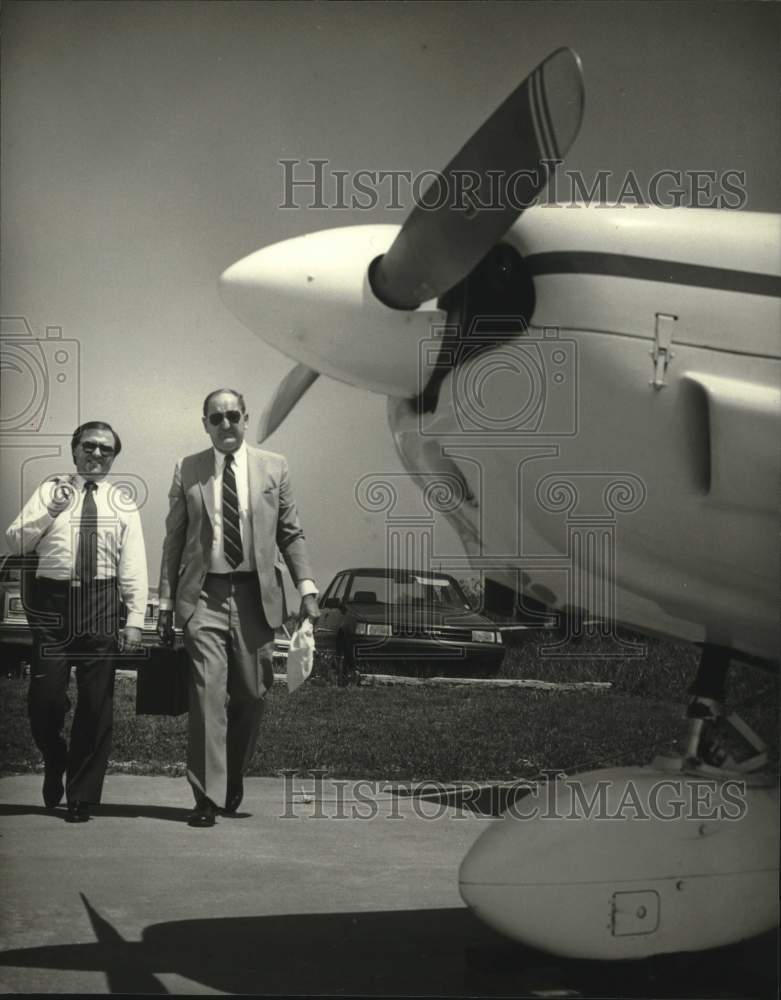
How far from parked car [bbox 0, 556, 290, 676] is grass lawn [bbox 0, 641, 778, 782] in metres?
0.05

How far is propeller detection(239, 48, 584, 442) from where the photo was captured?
77.1 inches

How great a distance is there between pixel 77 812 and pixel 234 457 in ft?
3.29

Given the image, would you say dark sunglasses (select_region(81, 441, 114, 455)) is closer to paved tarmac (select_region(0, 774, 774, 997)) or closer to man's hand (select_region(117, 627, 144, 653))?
man's hand (select_region(117, 627, 144, 653))

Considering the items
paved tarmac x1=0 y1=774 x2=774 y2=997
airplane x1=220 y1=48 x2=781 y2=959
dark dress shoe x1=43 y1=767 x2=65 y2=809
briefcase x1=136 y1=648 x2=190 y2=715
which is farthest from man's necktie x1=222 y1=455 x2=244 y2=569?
dark dress shoe x1=43 y1=767 x2=65 y2=809

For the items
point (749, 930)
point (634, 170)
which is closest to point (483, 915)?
point (749, 930)

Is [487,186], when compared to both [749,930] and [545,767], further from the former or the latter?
[749,930]

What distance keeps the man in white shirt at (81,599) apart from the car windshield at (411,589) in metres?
0.58

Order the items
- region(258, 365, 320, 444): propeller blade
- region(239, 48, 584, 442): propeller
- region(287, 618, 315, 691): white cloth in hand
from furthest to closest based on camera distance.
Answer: region(287, 618, 315, 691): white cloth in hand, region(258, 365, 320, 444): propeller blade, region(239, 48, 584, 442): propeller

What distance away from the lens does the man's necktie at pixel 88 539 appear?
2699 mm

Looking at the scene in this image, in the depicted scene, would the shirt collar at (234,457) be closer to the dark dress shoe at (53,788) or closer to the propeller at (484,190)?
the propeller at (484,190)

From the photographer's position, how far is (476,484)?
234 centimetres

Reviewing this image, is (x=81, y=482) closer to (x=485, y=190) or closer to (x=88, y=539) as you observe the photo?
(x=88, y=539)

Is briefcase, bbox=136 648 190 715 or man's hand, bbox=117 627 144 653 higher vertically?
man's hand, bbox=117 627 144 653

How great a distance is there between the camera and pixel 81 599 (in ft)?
8.86
